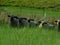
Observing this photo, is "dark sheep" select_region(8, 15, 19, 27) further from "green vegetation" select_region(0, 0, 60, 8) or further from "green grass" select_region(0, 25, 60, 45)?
"green vegetation" select_region(0, 0, 60, 8)

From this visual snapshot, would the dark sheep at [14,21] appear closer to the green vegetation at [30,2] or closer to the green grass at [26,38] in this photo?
the green grass at [26,38]

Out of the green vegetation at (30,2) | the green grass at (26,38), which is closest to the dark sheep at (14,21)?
the green grass at (26,38)

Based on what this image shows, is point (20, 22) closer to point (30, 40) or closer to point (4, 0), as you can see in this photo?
point (30, 40)

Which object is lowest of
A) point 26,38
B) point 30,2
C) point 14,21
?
point 26,38

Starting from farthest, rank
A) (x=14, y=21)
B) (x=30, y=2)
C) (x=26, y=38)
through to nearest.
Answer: (x=30, y=2), (x=14, y=21), (x=26, y=38)

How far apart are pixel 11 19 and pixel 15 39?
4.01 meters

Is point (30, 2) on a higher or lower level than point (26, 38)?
higher

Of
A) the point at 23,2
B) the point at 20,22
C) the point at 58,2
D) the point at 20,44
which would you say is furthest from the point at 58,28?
the point at 23,2

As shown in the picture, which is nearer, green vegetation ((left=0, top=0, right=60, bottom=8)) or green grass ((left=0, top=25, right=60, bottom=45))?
green grass ((left=0, top=25, right=60, bottom=45))

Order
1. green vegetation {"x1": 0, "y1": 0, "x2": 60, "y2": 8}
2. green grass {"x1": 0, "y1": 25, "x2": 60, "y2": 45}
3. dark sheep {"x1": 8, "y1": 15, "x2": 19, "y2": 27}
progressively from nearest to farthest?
green grass {"x1": 0, "y1": 25, "x2": 60, "y2": 45}
dark sheep {"x1": 8, "y1": 15, "x2": 19, "y2": 27}
green vegetation {"x1": 0, "y1": 0, "x2": 60, "y2": 8}

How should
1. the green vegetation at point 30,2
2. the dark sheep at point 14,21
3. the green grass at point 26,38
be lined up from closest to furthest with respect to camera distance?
the green grass at point 26,38
the dark sheep at point 14,21
the green vegetation at point 30,2

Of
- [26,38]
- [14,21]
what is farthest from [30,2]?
[26,38]

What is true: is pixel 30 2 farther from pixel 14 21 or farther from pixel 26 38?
pixel 26 38

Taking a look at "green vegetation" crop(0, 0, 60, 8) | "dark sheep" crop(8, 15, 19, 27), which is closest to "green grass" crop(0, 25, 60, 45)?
"dark sheep" crop(8, 15, 19, 27)
